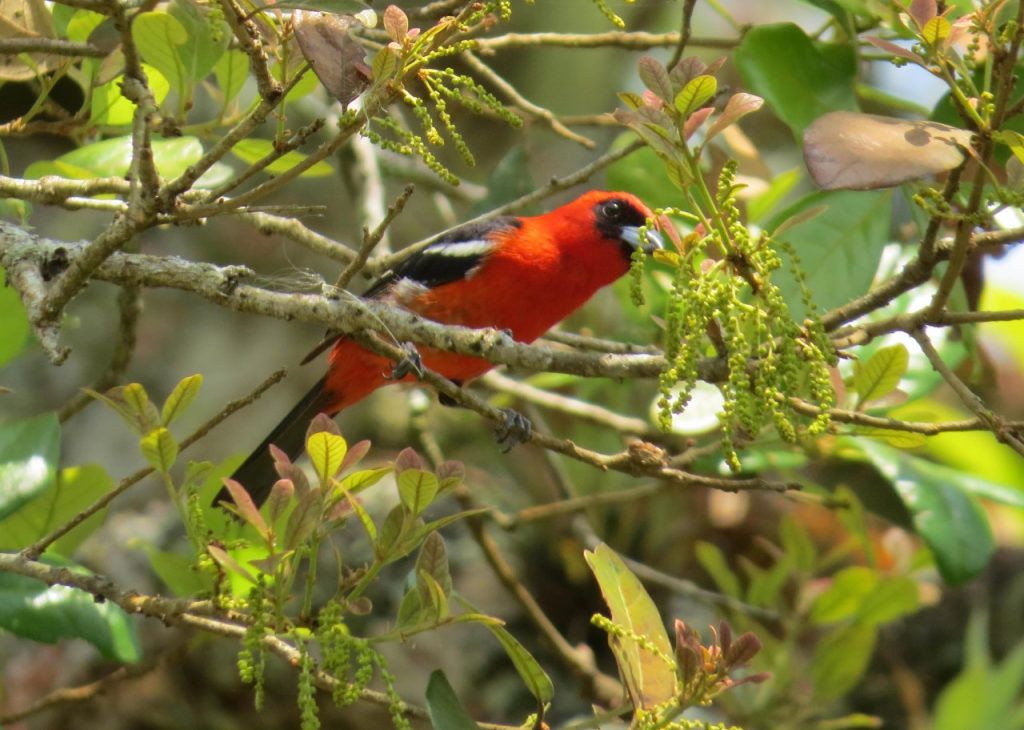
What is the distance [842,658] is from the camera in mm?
3373

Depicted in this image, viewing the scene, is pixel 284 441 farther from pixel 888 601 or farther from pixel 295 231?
pixel 888 601

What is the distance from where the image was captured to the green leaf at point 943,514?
2754 millimetres

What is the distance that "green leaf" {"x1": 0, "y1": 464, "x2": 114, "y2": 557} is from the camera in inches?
87.7

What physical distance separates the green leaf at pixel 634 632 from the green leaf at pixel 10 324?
1.28 m

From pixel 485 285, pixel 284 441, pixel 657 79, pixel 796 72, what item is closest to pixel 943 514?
pixel 796 72

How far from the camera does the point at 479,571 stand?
4758mm

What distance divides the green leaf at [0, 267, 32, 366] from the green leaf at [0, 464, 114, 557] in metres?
0.29

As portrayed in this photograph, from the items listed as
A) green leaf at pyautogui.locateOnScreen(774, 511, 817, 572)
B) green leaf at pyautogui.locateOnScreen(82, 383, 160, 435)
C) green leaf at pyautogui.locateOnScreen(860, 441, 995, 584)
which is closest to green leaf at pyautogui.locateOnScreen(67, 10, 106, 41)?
green leaf at pyautogui.locateOnScreen(82, 383, 160, 435)

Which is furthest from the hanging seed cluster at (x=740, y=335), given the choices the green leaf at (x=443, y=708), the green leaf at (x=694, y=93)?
the green leaf at (x=443, y=708)

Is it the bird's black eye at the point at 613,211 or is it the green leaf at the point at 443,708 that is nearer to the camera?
the green leaf at the point at 443,708

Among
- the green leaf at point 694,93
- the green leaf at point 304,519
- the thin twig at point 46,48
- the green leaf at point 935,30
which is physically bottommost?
the green leaf at point 304,519

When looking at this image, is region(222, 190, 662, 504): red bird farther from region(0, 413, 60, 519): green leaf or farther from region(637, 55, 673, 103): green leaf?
region(637, 55, 673, 103): green leaf

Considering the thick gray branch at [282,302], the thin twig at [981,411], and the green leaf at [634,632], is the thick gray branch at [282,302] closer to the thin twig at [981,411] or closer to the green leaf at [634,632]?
the green leaf at [634,632]

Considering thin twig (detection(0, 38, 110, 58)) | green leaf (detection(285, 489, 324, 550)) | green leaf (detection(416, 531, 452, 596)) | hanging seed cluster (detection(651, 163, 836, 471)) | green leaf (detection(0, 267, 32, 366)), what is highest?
thin twig (detection(0, 38, 110, 58))
